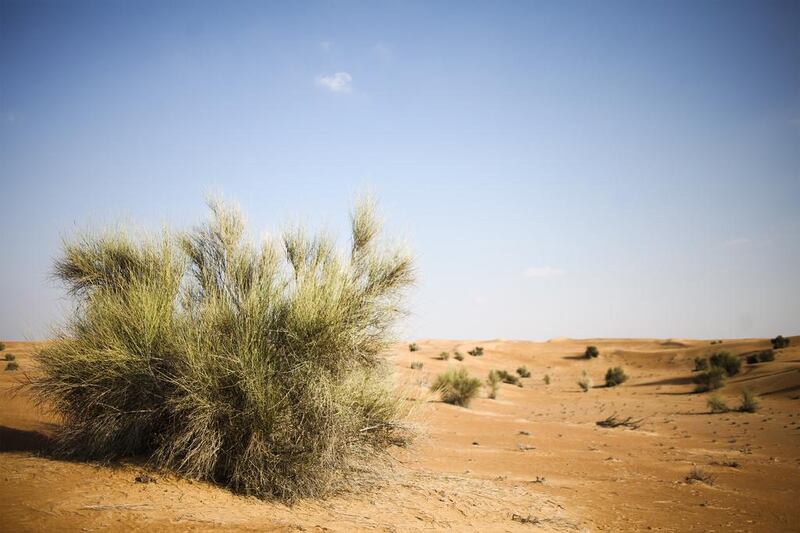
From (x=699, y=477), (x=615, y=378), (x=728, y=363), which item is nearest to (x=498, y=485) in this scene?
(x=699, y=477)

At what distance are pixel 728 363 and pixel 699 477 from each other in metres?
26.2

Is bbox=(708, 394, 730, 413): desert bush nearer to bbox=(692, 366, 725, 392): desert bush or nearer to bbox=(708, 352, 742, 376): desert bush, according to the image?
bbox=(692, 366, 725, 392): desert bush

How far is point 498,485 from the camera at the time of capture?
27.2 ft

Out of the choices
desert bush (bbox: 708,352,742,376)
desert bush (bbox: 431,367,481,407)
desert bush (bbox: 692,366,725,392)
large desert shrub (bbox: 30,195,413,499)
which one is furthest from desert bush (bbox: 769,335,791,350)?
large desert shrub (bbox: 30,195,413,499)

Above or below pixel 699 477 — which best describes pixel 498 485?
above

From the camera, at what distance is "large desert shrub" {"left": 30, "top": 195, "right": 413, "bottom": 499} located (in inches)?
235

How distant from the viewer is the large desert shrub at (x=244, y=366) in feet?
19.6

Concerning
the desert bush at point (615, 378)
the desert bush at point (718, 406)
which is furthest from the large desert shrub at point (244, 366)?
the desert bush at point (615, 378)

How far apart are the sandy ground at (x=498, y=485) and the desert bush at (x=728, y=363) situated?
1226 centimetres

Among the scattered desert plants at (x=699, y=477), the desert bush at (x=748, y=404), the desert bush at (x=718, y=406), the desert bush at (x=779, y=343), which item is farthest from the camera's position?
the desert bush at (x=779, y=343)

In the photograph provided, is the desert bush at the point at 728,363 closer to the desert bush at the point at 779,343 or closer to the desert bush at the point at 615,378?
the desert bush at the point at 615,378

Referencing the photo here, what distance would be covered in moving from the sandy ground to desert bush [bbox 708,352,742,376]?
40.2ft

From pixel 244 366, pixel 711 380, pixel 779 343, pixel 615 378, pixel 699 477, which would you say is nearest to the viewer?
pixel 244 366

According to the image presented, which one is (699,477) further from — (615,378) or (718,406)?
(615,378)
